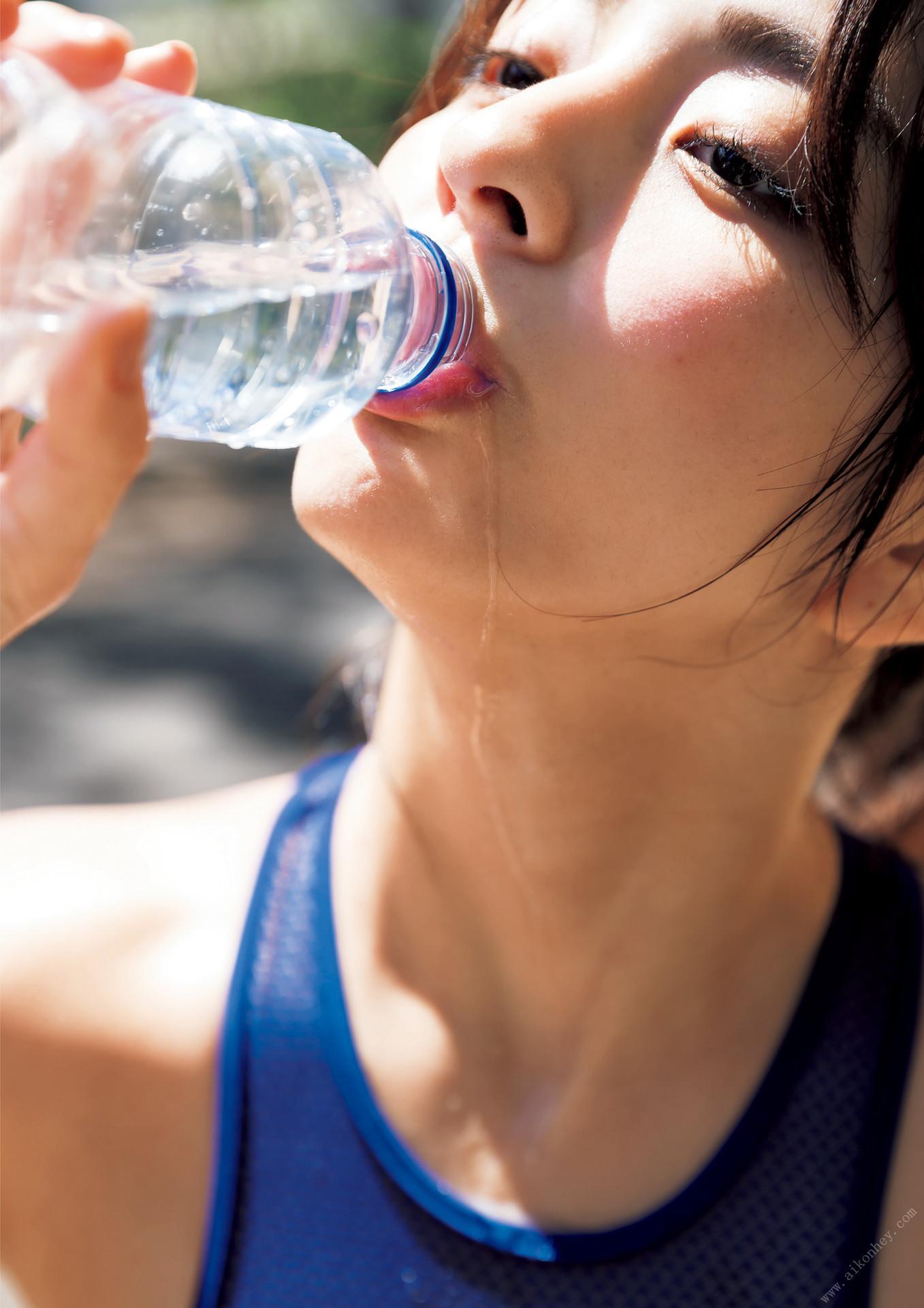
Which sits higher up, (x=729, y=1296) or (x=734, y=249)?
(x=734, y=249)

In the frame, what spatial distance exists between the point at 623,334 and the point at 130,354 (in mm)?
488

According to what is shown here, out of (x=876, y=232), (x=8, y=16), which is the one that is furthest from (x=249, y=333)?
(x=876, y=232)

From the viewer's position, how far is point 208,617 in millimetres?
6414

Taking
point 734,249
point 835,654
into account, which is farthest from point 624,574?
point 835,654

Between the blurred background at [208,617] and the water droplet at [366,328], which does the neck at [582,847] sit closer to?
the water droplet at [366,328]

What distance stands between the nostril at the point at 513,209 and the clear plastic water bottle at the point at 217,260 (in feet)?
0.21

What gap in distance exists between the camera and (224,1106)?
64.2 inches

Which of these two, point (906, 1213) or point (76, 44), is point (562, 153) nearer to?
point (76, 44)

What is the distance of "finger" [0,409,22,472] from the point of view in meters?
1.38

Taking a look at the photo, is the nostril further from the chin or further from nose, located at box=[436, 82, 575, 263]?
the chin

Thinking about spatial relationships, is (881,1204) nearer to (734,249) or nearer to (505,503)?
(505,503)

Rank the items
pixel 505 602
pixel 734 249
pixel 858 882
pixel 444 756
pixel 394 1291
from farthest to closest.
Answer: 1. pixel 858 882
2. pixel 444 756
3. pixel 394 1291
4. pixel 505 602
5. pixel 734 249

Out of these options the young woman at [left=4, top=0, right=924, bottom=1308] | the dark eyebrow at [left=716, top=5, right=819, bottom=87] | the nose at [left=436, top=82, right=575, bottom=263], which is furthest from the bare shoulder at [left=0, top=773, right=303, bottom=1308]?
the dark eyebrow at [left=716, top=5, right=819, bottom=87]

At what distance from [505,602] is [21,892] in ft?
2.48
